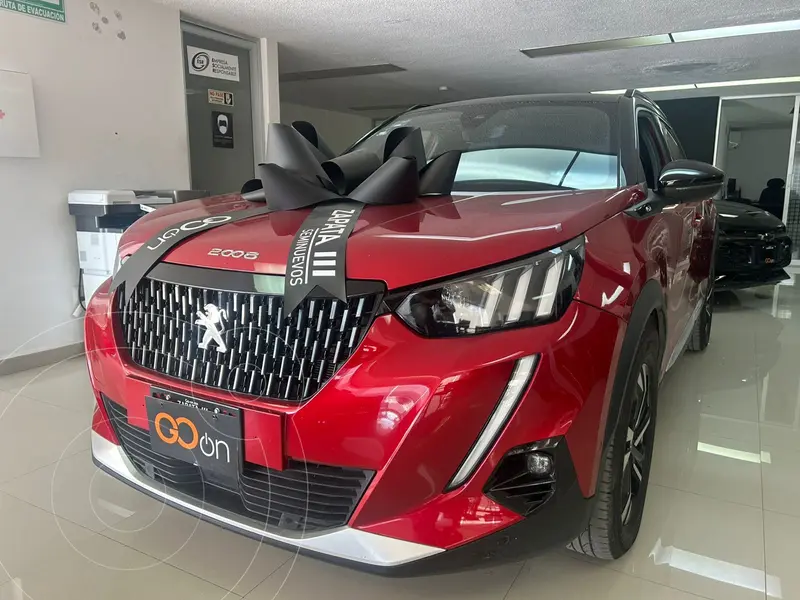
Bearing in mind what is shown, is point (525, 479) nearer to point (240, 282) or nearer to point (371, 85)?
point (240, 282)

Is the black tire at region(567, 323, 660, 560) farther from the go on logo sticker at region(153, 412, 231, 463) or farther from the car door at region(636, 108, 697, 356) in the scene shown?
the go on logo sticker at region(153, 412, 231, 463)

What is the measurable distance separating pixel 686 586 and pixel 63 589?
4.83 feet

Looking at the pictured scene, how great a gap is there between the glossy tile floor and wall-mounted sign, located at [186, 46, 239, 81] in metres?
3.18

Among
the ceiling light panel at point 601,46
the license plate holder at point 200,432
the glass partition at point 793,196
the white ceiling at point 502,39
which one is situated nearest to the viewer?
the license plate holder at point 200,432

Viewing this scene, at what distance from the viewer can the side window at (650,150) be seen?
186 cm

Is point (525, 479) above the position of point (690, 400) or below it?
above

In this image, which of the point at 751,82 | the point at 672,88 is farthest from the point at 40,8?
the point at 751,82

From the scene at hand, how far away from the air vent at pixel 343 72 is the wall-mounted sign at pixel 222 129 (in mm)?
2179

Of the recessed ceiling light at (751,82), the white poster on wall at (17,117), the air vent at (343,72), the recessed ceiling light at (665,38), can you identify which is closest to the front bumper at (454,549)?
the white poster on wall at (17,117)

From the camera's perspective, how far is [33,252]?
3.57 m

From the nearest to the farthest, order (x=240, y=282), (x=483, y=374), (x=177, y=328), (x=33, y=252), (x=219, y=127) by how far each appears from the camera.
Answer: (x=483, y=374) < (x=240, y=282) < (x=177, y=328) < (x=33, y=252) < (x=219, y=127)

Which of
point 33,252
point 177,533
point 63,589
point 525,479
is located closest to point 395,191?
point 525,479

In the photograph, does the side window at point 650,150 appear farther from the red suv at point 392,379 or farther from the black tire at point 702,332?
the black tire at point 702,332

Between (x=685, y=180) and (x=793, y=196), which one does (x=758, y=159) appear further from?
(x=685, y=180)
